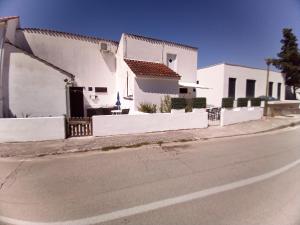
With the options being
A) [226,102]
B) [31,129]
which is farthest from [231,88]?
[31,129]

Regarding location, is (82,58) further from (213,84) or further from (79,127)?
(213,84)

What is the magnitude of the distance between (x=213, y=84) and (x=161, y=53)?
404 inches

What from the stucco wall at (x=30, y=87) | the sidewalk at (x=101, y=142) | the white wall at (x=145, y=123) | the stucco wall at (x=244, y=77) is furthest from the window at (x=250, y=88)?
the stucco wall at (x=30, y=87)

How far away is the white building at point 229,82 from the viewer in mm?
21391

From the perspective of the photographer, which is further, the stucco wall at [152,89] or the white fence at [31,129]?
the stucco wall at [152,89]

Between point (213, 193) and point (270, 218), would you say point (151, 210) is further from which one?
point (270, 218)

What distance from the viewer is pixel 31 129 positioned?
6.96 m

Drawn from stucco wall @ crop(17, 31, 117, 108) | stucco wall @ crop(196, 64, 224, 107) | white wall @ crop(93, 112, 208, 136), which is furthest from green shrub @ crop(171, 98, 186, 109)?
stucco wall @ crop(196, 64, 224, 107)

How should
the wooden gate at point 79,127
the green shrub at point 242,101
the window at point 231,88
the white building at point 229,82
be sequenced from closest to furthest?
1. the wooden gate at point 79,127
2. the green shrub at point 242,101
3. the white building at point 229,82
4. the window at point 231,88

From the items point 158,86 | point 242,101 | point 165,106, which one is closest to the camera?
point 165,106

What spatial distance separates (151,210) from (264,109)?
15211 mm

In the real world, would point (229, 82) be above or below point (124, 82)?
above

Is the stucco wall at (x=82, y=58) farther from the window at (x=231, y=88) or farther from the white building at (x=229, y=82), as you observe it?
the window at (x=231, y=88)

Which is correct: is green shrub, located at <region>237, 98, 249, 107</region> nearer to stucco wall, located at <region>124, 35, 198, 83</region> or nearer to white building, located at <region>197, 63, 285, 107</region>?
stucco wall, located at <region>124, 35, 198, 83</region>
